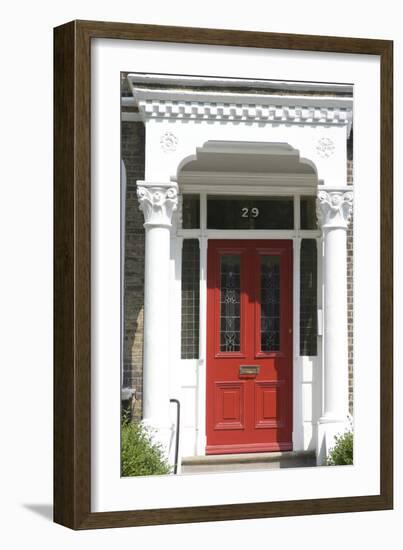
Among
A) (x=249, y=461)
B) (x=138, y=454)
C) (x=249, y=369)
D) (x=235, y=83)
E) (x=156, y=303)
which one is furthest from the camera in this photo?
(x=249, y=369)

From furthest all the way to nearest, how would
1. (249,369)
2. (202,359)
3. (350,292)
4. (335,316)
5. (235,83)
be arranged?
(249,369), (202,359), (350,292), (335,316), (235,83)

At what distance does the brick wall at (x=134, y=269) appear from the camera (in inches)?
300

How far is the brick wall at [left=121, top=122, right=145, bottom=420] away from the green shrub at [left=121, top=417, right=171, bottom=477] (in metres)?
0.25

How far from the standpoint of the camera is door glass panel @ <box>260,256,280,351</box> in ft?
31.4

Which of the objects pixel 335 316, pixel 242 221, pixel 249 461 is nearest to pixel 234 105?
pixel 335 316

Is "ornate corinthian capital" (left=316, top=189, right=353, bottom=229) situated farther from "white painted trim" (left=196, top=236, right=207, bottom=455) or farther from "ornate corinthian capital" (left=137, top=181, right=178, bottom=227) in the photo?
"white painted trim" (left=196, top=236, right=207, bottom=455)

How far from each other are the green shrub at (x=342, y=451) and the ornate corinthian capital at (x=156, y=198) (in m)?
2.45

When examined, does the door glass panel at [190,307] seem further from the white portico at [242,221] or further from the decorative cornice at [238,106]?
the decorative cornice at [238,106]

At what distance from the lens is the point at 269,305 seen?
9594 mm

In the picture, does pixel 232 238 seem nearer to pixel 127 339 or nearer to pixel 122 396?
pixel 127 339

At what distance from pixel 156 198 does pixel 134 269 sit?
70 centimetres

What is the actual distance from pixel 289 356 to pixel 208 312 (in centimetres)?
101

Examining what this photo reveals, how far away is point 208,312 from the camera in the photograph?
9477 mm

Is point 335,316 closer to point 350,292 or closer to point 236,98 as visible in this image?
point 350,292
